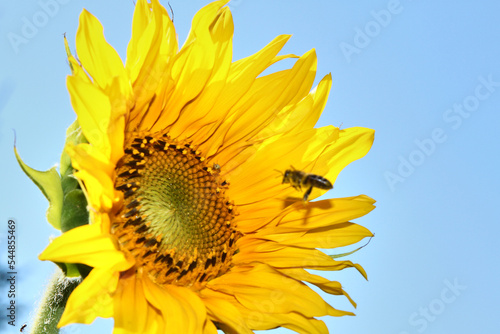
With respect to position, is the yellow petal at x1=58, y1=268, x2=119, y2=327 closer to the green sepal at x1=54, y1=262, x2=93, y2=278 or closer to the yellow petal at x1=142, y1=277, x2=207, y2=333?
the green sepal at x1=54, y1=262, x2=93, y2=278

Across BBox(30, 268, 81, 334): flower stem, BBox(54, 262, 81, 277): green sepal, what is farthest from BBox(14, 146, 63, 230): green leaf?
BBox(30, 268, 81, 334): flower stem

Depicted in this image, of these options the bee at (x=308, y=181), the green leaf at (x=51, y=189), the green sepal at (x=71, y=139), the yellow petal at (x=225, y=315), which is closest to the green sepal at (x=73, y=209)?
the green leaf at (x=51, y=189)

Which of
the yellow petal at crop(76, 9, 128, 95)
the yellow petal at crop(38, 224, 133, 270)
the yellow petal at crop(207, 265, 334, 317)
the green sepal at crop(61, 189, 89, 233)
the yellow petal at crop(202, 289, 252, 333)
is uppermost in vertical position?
the yellow petal at crop(76, 9, 128, 95)

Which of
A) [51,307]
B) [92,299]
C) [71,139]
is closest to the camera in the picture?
[92,299]

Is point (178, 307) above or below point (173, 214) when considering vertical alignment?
below

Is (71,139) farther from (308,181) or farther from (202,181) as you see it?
(308,181)

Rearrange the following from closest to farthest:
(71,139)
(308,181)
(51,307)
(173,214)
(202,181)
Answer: (71,139) < (51,307) < (308,181) < (173,214) < (202,181)

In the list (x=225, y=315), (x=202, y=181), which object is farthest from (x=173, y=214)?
(x=225, y=315)
